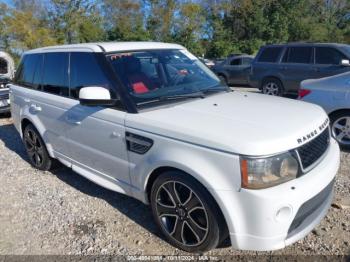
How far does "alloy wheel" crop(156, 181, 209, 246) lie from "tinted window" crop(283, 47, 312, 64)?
328 inches

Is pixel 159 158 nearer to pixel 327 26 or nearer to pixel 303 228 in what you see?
pixel 303 228

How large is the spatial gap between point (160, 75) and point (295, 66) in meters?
7.65

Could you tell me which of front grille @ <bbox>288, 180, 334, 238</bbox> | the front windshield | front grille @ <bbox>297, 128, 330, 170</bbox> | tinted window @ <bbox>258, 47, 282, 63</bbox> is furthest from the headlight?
tinted window @ <bbox>258, 47, 282, 63</bbox>

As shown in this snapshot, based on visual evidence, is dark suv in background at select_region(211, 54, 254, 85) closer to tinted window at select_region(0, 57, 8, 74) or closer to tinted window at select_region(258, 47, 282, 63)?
tinted window at select_region(258, 47, 282, 63)

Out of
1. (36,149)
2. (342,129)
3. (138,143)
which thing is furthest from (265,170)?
(36,149)

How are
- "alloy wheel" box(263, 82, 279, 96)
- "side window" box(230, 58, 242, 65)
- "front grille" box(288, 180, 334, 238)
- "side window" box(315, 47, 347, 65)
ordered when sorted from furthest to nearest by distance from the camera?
1. "side window" box(230, 58, 242, 65)
2. "alloy wheel" box(263, 82, 279, 96)
3. "side window" box(315, 47, 347, 65)
4. "front grille" box(288, 180, 334, 238)

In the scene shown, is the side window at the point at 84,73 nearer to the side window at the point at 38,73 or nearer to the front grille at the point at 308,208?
the side window at the point at 38,73

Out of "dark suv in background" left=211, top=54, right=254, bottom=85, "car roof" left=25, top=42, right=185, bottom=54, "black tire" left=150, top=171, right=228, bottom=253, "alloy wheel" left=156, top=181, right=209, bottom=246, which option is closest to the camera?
"black tire" left=150, top=171, right=228, bottom=253

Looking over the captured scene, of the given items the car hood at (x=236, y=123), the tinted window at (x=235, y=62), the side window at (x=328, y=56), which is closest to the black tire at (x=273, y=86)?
the side window at (x=328, y=56)

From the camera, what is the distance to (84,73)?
402 cm

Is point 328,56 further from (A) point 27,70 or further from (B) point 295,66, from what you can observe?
(A) point 27,70

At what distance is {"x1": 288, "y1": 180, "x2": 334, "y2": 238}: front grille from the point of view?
107 inches

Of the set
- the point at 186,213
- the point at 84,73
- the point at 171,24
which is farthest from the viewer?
the point at 171,24

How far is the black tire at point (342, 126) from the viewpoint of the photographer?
5.60 m
